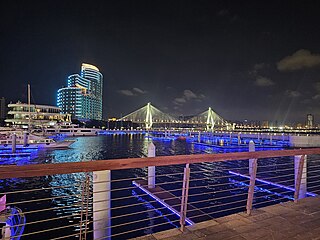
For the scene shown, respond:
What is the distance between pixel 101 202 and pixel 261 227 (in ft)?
6.38

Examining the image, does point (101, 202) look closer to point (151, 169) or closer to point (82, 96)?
point (151, 169)

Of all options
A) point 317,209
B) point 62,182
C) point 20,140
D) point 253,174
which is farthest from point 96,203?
point 20,140

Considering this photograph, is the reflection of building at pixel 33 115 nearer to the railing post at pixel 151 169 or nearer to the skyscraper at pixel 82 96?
the skyscraper at pixel 82 96

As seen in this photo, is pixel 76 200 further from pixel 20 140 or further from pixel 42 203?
pixel 20 140

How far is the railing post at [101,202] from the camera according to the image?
2.56 meters

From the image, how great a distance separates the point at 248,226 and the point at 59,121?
72.3 meters

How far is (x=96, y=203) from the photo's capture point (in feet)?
8.52

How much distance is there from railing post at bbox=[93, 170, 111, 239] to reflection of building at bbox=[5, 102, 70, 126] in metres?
63.8

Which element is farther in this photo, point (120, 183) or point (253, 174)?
point (120, 183)

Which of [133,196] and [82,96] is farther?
[82,96]

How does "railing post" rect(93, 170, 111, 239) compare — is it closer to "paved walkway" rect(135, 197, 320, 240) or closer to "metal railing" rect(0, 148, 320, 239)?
"metal railing" rect(0, 148, 320, 239)

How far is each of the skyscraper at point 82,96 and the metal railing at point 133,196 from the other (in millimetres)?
110868

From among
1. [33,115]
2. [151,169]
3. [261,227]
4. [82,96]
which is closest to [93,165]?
[261,227]

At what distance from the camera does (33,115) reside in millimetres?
61781
